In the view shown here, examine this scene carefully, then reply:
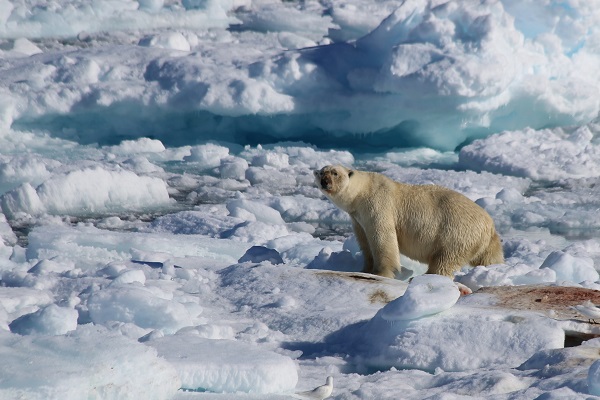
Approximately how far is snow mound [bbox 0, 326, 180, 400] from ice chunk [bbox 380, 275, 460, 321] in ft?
3.96

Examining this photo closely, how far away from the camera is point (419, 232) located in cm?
538

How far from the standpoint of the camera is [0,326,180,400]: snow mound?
2416 mm

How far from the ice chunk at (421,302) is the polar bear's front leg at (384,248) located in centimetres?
145

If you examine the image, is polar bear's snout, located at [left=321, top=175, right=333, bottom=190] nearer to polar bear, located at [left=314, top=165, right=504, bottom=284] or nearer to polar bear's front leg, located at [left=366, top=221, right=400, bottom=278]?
polar bear, located at [left=314, top=165, right=504, bottom=284]

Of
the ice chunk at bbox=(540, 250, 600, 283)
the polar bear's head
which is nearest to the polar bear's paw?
the polar bear's head

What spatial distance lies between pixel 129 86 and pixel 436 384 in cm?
840

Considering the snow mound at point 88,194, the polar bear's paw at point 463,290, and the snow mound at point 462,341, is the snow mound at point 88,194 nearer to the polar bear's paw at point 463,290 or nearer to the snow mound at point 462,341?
the polar bear's paw at point 463,290

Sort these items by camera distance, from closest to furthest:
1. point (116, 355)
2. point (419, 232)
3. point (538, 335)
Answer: point (116, 355) → point (538, 335) → point (419, 232)

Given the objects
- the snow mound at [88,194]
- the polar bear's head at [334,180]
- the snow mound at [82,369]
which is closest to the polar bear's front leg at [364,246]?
the polar bear's head at [334,180]

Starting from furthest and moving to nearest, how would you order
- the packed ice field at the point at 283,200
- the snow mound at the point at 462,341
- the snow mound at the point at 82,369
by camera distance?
1. the snow mound at the point at 462,341
2. the packed ice field at the point at 283,200
3. the snow mound at the point at 82,369

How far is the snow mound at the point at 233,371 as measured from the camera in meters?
2.88

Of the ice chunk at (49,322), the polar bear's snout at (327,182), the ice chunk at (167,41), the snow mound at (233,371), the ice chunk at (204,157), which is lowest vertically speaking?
the ice chunk at (204,157)

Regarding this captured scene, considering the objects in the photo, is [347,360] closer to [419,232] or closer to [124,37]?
[419,232]

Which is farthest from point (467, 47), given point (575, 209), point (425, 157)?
point (575, 209)
